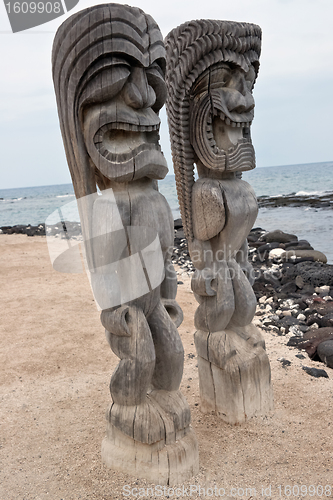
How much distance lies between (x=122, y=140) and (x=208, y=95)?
0.86 metres

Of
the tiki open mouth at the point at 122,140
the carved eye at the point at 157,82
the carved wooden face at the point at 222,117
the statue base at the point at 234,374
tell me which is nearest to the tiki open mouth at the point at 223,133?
the carved wooden face at the point at 222,117

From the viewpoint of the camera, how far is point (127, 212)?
6.70 ft

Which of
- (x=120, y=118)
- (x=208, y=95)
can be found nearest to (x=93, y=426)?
(x=120, y=118)

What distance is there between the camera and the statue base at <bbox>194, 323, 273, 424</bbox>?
Answer: 271 centimetres

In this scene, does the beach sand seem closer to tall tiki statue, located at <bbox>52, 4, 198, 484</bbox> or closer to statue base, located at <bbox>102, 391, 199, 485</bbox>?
statue base, located at <bbox>102, 391, 199, 485</bbox>

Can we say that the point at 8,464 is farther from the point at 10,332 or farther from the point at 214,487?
the point at 10,332

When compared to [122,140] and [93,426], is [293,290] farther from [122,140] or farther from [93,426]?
[122,140]

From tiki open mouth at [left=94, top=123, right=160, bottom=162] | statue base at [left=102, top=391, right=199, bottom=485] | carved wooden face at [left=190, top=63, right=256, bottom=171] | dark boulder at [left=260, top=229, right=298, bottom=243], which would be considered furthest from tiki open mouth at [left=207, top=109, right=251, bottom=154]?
dark boulder at [left=260, top=229, right=298, bottom=243]

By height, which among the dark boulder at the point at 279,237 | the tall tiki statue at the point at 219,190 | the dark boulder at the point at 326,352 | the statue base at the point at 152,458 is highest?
the tall tiki statue at the point at 219,190

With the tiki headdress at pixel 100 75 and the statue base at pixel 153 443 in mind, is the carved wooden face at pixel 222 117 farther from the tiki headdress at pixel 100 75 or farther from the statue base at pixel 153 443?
the statue base at pixel 153 443

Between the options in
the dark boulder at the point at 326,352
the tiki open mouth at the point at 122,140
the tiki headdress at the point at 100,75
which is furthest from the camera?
the dark boulder at the point at 326,352

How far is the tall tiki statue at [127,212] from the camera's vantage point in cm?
189

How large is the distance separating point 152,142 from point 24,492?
1.98 m

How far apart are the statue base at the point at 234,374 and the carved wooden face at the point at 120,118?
4.53ft
